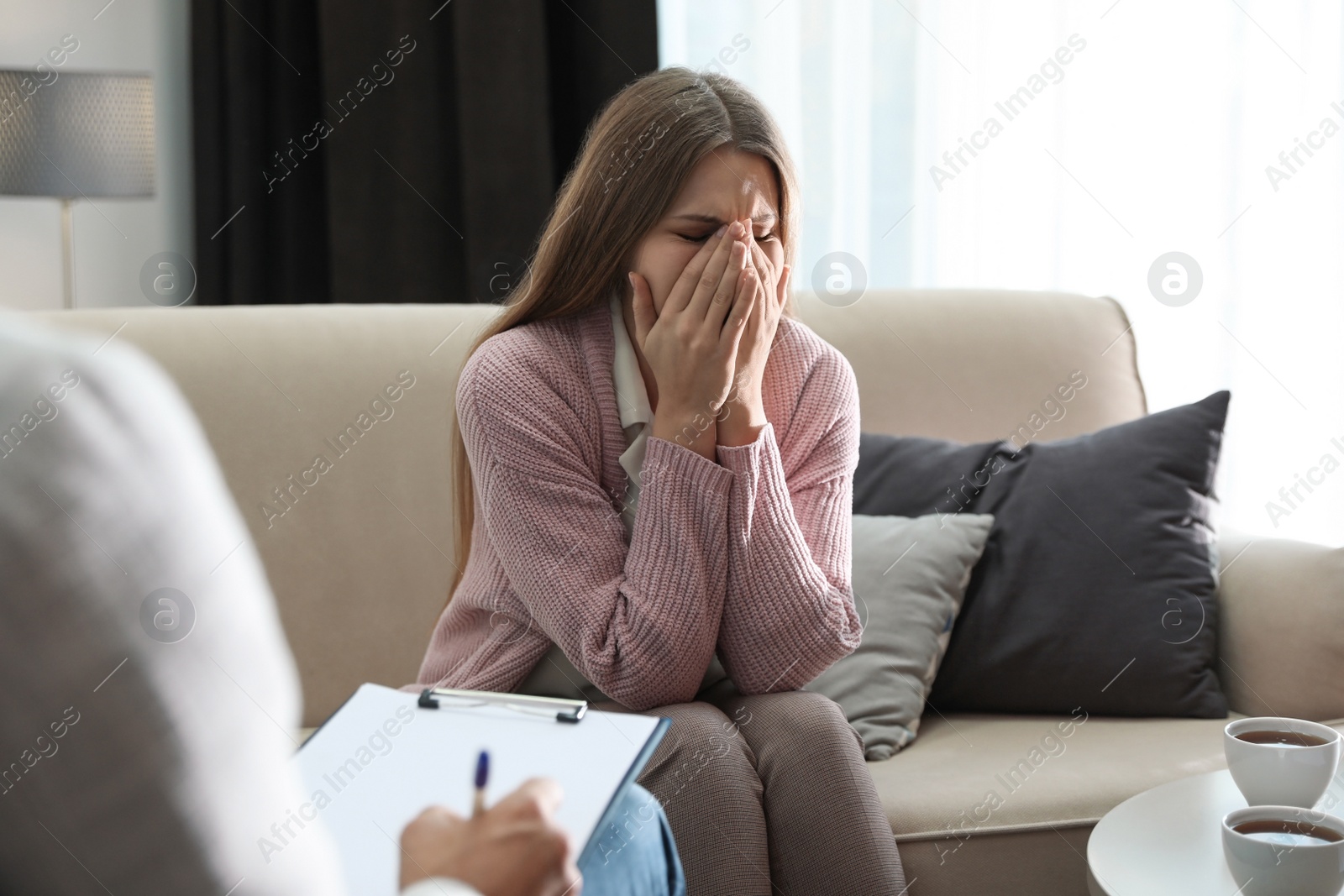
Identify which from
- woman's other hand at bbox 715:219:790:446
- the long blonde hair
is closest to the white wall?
the long blonde hair

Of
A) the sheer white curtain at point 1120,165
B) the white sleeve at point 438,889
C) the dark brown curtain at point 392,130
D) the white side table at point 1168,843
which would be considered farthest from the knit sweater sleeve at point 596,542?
the dark brown curtain at point 392,130

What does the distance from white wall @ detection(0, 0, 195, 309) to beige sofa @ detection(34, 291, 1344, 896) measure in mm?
1092

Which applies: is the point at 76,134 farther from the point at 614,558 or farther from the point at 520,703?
the point at 520,703

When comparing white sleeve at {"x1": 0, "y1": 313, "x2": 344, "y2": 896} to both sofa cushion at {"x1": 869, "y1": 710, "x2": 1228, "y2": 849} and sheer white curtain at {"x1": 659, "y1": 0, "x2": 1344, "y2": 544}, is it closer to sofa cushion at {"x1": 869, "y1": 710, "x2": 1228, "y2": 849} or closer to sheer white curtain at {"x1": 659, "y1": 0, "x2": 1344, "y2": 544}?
sofa cushion at {"x1": 869, "y1": 710, "x2": 1228, "y2": 849}

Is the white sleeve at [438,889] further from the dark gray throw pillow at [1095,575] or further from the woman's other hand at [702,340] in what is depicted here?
the dark gray throw pillow at [1095,575]

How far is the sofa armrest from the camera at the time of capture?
1473mm

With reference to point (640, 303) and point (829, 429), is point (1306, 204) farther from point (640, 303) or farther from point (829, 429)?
point (640, 303)

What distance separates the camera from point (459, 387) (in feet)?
4.23

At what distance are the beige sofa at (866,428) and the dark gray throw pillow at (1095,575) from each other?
0.16ft

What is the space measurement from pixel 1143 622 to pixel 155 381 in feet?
4.62

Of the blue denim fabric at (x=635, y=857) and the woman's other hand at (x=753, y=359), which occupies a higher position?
the woman's other hand at (x=753, y=359)

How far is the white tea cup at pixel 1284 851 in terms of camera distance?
805mm

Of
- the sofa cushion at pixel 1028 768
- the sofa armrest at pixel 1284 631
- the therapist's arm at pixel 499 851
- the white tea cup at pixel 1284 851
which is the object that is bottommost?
the sofa cushion at pixel 1028 768

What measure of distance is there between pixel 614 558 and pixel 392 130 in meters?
1.70
